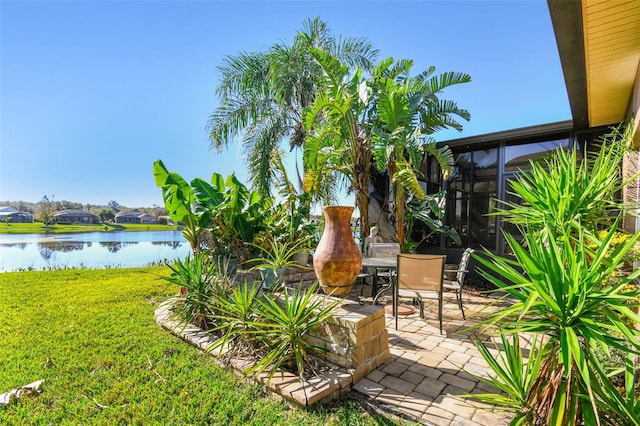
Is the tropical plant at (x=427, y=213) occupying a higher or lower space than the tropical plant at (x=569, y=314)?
higher

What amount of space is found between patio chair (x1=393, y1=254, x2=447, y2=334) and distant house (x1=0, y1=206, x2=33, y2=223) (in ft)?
66.3

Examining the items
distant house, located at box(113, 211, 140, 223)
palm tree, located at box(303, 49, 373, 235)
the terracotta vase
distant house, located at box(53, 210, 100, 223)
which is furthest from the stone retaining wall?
distant house, located at box(53, 210, 100, 223)

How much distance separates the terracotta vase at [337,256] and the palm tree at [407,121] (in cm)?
291

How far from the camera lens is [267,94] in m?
8.73

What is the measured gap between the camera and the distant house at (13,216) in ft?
50.9

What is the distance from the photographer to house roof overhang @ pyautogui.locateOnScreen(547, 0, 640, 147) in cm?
272

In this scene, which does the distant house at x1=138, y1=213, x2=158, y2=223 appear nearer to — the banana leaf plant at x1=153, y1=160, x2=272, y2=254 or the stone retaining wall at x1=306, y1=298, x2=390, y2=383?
the banana leaf plant at x1=153, y1=160, x2=272, y2=254

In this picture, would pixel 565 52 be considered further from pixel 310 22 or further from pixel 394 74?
pixel 310 22

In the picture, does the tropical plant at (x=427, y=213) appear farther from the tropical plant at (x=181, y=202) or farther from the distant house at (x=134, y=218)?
the distant house at (x=134, y=218)

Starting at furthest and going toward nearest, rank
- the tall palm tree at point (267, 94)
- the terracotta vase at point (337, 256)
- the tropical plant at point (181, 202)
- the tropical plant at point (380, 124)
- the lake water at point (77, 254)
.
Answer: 1. the lake water at point (77, 254)
2. the tall palm tree at point (267, 94)
3. the tropical plant at point (380, 124)
4. the tropical plant at point (181, 202)
5. the terracotta vase at point (337, 256)

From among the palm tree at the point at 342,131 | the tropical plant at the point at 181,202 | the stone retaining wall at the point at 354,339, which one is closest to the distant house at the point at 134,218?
the tropical plant at the point at 181,202

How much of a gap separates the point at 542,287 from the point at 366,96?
5.47 m

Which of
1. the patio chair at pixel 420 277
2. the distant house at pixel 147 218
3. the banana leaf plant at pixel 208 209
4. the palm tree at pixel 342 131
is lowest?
the patio chair at pixel 420 277

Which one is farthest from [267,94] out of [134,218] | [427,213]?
[134,218]
